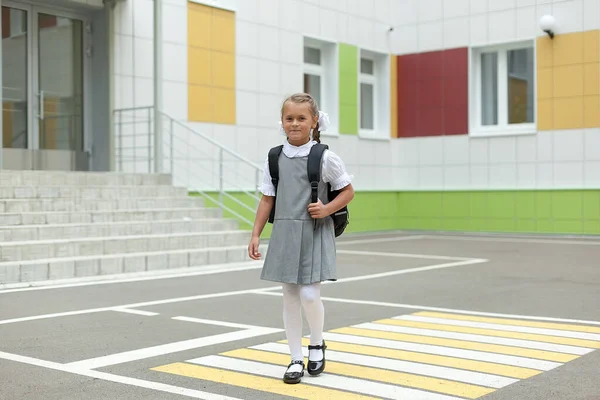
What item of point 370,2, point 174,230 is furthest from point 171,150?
point 370,2

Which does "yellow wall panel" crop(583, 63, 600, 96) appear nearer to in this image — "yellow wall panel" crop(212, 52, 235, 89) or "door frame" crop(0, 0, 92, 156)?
"yellow wall panel" crop(212, 52, 235, 89)

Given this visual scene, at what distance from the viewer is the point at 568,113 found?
58.2 feet

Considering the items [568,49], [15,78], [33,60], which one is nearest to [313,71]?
[568,49]

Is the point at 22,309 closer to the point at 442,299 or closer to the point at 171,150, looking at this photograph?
the point at 442,299

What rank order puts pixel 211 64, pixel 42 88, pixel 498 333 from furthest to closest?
pixel 211 64, pixel 42 88, pixel 498 333

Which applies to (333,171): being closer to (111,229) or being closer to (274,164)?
(274,164)

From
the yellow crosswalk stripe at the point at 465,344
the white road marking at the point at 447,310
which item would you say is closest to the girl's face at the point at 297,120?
the yellow crosswalk stripe at the point at 465,344

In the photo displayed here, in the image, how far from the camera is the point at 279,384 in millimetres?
4660

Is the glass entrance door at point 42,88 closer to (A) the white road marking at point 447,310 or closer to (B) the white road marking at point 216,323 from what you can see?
(A) the white road marking at point 447,310

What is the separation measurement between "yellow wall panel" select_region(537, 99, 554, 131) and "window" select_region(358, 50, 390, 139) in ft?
12.3

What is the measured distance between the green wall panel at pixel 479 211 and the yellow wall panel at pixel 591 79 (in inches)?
82.3

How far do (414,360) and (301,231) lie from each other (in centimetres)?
125

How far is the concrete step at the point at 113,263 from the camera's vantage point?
9414 mm

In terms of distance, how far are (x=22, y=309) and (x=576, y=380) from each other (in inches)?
198
